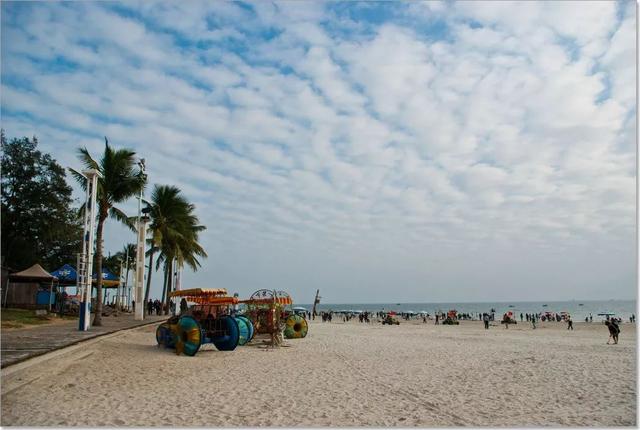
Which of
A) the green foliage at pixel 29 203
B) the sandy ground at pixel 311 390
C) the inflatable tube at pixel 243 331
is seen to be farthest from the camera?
the green foliage at pixel 29 203

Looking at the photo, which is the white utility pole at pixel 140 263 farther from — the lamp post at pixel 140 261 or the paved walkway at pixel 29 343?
the paved walkway at pixel 29 343

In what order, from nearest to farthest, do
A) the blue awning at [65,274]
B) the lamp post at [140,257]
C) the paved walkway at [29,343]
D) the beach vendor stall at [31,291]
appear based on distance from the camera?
1. the paved walkway at [29,343]
2. the beach vendor stall at [31,291]
3. the lamp post at [140,257]
4. the blue awning at [65,274]

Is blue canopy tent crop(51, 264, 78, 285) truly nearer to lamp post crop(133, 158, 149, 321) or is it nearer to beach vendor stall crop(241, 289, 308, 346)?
lamp post crop(133, 158, 149, 321)

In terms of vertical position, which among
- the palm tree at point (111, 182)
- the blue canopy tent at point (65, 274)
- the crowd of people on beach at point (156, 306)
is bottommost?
the crowd of people on beach at point (156, 306)

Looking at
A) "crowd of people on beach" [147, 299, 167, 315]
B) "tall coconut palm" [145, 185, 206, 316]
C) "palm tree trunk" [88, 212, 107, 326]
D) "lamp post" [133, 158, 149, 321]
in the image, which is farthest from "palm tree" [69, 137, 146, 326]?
"crowd of people on beach" [147, 299, 167, 315]

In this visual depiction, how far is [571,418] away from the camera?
7.22 metres

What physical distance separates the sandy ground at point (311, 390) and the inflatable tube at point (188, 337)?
0.47 metres

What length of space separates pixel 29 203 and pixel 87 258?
721 inches

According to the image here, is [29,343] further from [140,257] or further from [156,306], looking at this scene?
[156,306]

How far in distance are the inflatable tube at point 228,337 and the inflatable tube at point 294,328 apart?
5.50 metres

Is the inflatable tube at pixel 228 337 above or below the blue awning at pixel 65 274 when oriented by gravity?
below

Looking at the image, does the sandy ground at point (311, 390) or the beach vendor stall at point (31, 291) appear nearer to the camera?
the sandy ground at point (311, 390)

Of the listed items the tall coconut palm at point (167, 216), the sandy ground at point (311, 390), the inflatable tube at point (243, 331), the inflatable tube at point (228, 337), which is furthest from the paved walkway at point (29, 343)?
the tall coconut palm at point (167, 216)

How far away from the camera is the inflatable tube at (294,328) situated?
66.8 feet
